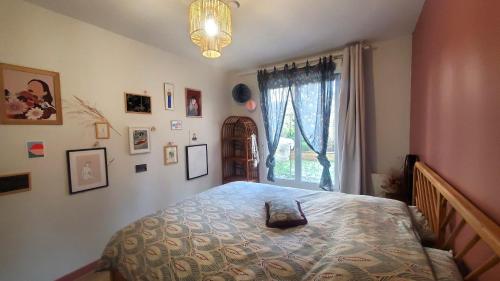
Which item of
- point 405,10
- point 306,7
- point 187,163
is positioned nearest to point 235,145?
point 187,163

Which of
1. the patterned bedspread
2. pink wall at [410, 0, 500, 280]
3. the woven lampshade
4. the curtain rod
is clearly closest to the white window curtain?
the curtain rod

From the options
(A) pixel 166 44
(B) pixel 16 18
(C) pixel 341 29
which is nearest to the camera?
(B) pixel 16 18

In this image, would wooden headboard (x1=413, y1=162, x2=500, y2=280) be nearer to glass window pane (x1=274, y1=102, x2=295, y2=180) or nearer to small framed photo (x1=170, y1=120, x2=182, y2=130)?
glass window pane (x1=274, y1=102, x2=295, y2=180)

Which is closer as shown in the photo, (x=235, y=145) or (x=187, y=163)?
(x=187, y=163)

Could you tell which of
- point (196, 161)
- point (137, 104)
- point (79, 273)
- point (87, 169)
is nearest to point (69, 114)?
point (87, 169)

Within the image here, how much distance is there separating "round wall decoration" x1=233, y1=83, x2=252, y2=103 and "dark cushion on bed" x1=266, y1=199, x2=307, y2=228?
7.74 feet

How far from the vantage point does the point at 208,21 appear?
1545mm

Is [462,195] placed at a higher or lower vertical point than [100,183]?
higher

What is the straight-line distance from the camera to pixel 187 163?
3.12 meters

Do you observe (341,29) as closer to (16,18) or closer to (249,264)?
(249,264)

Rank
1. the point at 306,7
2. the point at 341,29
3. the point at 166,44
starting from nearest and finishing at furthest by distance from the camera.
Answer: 1. the point at 306,7
2. the point at 341,29
3. the point at 166,44

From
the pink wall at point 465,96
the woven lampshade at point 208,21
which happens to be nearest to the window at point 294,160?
the pink wall at point 465,96

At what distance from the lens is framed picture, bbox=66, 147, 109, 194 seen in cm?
197

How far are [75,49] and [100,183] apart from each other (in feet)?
4.25
